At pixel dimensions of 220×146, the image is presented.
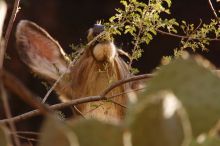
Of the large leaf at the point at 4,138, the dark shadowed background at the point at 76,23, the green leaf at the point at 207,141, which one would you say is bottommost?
the dark shadowed background at the point at 76,23

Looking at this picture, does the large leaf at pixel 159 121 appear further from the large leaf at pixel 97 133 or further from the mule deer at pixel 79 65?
the mule deer at pixel 79 65

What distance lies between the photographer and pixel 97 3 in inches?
A: 170

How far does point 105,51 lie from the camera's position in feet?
7.43

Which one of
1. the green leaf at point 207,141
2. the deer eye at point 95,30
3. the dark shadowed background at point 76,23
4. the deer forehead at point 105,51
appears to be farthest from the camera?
the dark shadowed background at point 76,23

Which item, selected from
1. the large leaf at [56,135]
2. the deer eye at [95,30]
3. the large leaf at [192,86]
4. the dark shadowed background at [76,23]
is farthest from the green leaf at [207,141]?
the dark shadowed background at [76,23]

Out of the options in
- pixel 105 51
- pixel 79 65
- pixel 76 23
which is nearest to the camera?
pixel 105 51

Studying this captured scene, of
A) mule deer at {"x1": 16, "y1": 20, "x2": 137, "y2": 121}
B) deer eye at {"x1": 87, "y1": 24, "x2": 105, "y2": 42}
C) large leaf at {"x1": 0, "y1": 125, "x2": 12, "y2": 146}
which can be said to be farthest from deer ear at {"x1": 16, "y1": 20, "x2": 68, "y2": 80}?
large leaf at {"x1": 0, "y1": 125, "x2": 12, "y2": 146}

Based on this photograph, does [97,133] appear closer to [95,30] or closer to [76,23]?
[95,30]

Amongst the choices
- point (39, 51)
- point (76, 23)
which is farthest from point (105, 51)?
point (76, 23)

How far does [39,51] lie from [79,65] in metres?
0.33

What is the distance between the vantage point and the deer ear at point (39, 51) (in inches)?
76.0

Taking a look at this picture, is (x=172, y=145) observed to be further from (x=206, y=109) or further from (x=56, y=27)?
(x=56, y=27)

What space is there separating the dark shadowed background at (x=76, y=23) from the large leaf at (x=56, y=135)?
10.7 ft

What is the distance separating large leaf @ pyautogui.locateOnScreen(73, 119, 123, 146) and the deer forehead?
1748 mm
